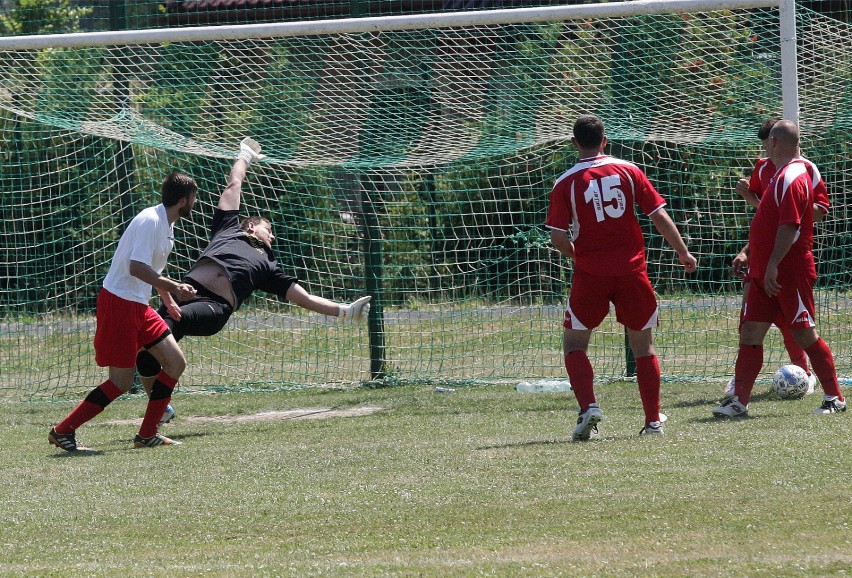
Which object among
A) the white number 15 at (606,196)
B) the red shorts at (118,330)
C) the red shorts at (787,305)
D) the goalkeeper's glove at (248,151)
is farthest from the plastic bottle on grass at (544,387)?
the red shorts at (118,330)

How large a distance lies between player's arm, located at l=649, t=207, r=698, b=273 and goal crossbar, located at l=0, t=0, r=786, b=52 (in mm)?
2903

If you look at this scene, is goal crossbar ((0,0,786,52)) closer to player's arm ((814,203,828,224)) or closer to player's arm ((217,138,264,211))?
player's arm ((217,138,264,211))

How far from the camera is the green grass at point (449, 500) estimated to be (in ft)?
13.9

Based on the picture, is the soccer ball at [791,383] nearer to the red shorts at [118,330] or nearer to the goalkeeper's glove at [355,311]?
the goalkeeper's glove at [355,311]

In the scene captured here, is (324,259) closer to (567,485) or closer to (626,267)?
(626,267)

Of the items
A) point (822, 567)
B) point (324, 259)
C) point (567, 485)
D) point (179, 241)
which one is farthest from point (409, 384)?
point (822, 567)

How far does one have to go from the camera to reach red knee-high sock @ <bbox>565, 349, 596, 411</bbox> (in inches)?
262

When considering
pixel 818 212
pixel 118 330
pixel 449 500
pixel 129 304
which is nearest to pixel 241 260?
pixel 129 304

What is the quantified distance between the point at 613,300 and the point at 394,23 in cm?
370

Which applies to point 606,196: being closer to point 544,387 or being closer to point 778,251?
point 778,251

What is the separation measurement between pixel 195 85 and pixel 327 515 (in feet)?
22.0

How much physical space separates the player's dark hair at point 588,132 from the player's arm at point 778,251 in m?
1.30

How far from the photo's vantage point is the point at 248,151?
9.04 metres

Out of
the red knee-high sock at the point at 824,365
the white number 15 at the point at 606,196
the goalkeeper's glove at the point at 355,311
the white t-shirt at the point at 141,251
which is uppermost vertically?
the white number 15 at the point at 606,196
